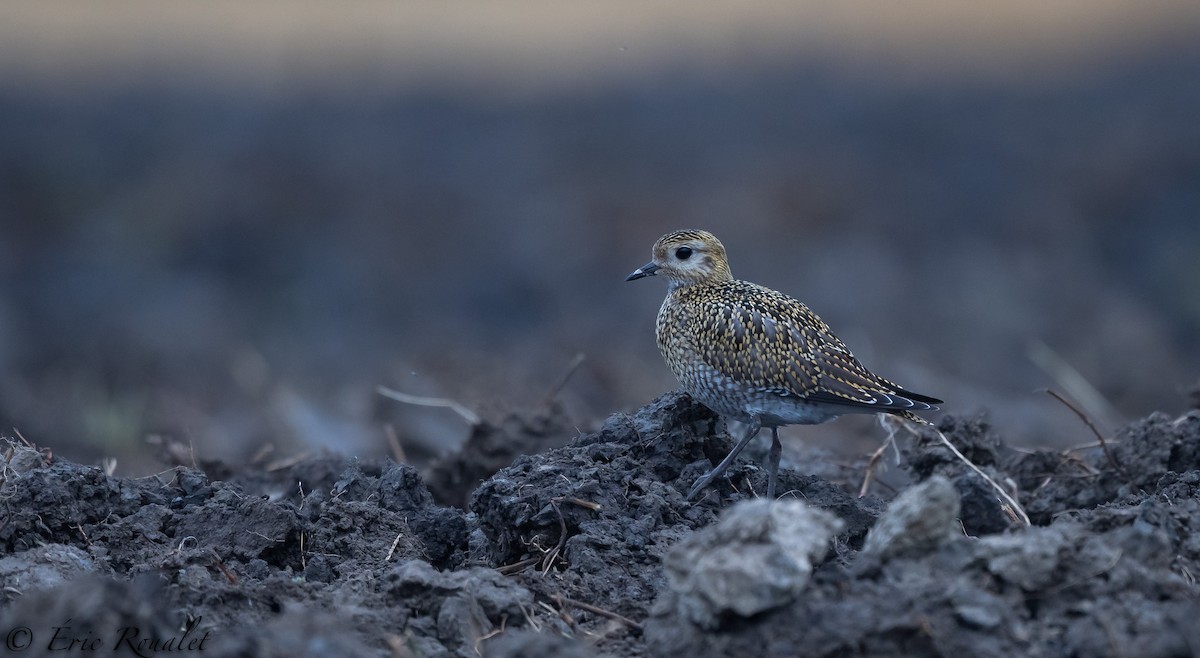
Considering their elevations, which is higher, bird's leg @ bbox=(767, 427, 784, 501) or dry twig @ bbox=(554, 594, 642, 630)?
bird's leg @ bbox=(767, 427, 784, 501)

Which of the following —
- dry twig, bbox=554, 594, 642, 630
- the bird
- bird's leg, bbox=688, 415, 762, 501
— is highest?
the bird

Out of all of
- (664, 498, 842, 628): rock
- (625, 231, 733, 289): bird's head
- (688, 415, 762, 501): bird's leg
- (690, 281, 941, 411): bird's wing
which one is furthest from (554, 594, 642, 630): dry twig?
(625, 231, 733, 289): bird's head

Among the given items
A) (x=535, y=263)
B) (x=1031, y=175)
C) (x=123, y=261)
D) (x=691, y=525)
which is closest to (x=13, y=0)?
(x=123, y=261)

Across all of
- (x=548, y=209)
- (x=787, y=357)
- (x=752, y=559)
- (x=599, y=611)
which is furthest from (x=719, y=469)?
(x=548, y=209)

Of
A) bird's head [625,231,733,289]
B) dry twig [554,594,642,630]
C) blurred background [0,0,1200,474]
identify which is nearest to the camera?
dry twig [554,594,642,630]

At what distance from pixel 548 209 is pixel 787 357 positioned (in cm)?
1478

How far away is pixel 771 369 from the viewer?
7.52 metres

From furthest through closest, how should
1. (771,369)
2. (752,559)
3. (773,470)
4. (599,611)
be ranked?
1. (771,369)
2. (773,470)
3. (599,611)
4. (752,559)

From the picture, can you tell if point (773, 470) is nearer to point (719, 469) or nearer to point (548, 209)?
point (719, 469)

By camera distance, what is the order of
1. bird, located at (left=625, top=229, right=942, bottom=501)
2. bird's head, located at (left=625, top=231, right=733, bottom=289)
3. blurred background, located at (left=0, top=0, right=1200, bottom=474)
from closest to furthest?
bird, located at (left=625, top=229, right=942, bottom=501) < bird's head, located at (left=625, top=231, right=733, bottom=289) < blurred background, located at (left=0, top=0, right=1200, bottom=474)

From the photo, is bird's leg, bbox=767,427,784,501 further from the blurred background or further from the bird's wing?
the blurred background

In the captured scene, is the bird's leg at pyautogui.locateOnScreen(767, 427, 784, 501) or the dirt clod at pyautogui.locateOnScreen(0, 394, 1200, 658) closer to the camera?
the dirt clod at pyautogui.locateOnScreen(0, 394, 1200, 658)

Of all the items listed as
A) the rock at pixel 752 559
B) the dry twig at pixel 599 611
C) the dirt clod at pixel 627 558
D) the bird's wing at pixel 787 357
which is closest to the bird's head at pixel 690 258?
the bird's wing at pixel 787 357

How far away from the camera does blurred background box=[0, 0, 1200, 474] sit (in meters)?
14.1
